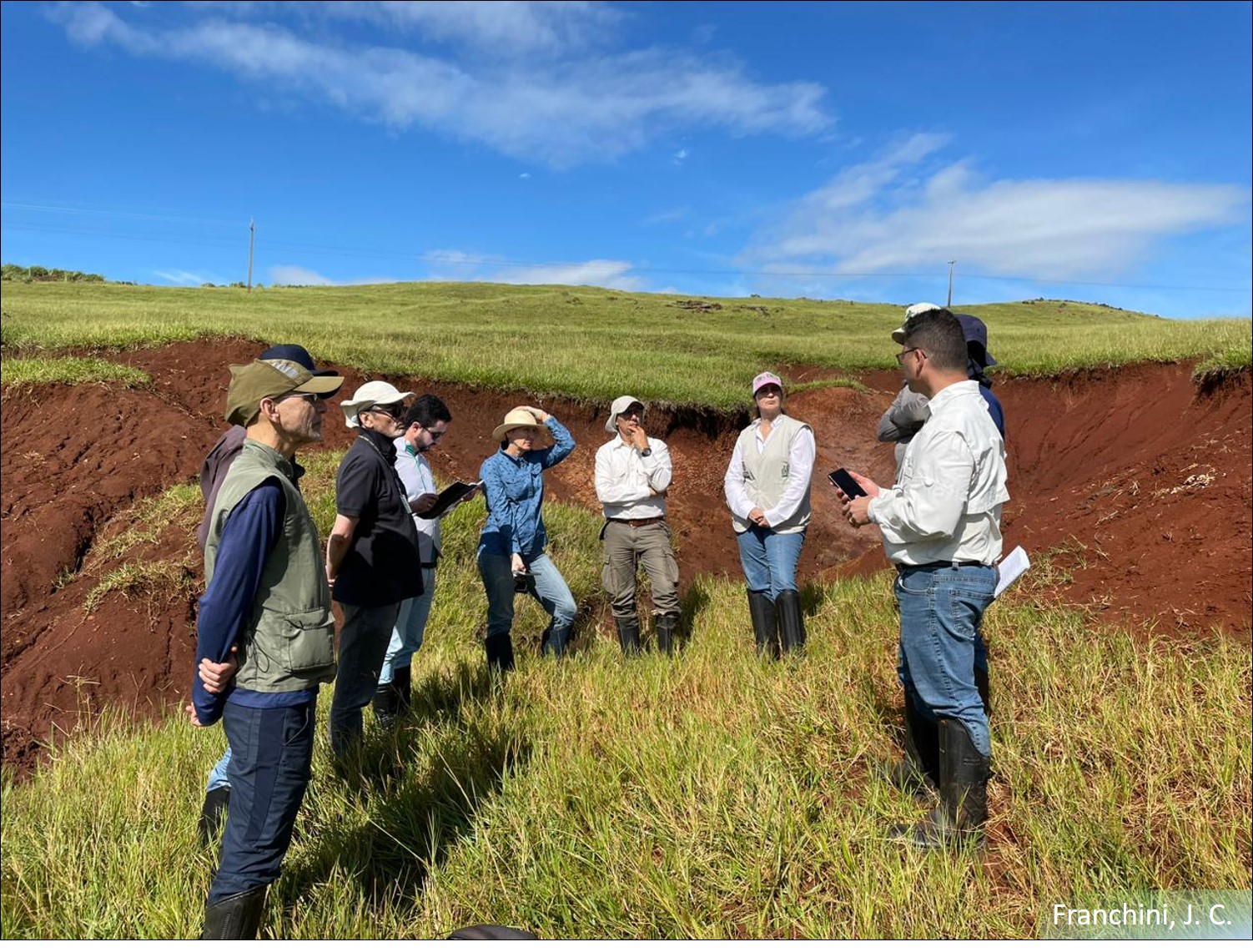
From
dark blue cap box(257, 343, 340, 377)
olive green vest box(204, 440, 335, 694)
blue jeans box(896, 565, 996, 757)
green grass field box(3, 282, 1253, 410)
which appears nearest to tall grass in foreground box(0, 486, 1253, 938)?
blue jeans box(896, 565, 996, 757)

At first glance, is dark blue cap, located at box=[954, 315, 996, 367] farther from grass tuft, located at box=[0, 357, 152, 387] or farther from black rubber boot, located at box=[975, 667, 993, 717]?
grass tuft, located at box=[0, 357, 152, 387]

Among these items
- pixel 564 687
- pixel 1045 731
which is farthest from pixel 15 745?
pixel 1045 731

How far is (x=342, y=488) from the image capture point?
3.84 meters

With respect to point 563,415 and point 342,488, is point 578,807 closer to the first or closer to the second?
point 342,488

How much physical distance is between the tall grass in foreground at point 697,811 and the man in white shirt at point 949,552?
25 centimetres

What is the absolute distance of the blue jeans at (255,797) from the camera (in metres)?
2.46

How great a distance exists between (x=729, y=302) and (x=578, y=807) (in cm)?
5510

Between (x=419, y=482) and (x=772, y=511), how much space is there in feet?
8.51

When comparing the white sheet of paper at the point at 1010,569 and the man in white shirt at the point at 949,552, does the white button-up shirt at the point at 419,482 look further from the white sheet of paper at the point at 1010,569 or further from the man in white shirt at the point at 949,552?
the white sheet of paper at the point at 1010,569

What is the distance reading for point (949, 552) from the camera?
9.51ft

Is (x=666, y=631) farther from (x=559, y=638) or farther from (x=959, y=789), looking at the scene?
(x=959, y=789)

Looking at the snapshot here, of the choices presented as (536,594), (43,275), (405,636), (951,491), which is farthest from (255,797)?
(43,275)

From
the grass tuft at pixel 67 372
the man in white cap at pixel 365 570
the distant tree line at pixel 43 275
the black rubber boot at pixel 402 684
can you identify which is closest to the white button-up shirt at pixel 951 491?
the man in white cap at pixel 365 570

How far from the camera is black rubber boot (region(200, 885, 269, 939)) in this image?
242cm
